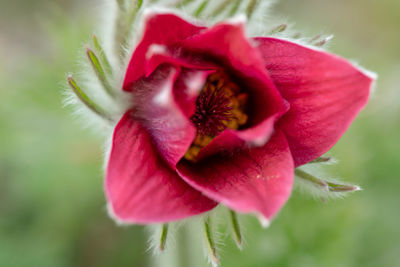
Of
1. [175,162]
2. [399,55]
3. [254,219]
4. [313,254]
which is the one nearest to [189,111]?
[175,162]

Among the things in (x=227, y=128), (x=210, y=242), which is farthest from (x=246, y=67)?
(x=210, y=242)

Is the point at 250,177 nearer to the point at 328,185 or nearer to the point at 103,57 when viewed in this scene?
the point at 328,185

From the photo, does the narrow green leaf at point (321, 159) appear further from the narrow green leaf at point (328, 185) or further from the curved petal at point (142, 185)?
the curved petal at point (142, 185)

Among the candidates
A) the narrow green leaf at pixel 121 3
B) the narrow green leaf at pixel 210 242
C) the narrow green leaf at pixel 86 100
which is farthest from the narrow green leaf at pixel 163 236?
the narrow green leaf at pixel 121 3

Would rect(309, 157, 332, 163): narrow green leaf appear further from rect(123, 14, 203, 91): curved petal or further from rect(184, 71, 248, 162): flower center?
rect(123, 14, 203, 91): curved petal

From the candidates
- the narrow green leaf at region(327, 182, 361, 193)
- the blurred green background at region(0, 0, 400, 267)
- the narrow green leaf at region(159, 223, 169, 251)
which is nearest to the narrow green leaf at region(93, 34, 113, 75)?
the narrow green leaf at region(159, 223, 169, 251)

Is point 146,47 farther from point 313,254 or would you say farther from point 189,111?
point 313,254

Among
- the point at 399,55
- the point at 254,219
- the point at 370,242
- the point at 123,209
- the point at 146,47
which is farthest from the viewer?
the point at 399,55
